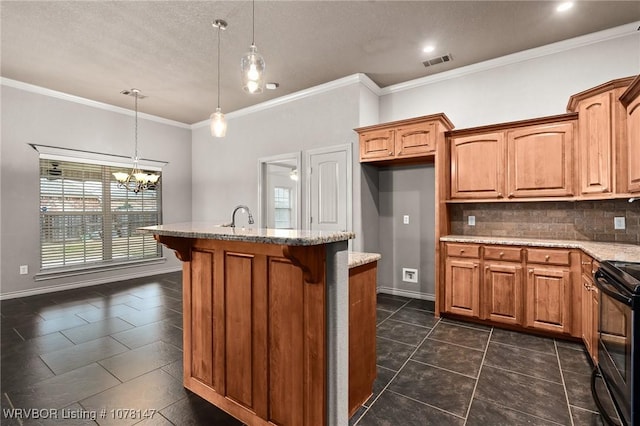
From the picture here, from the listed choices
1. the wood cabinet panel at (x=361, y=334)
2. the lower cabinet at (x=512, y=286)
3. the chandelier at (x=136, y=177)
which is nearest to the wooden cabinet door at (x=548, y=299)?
the lower cabinet at (x=512, y=286)

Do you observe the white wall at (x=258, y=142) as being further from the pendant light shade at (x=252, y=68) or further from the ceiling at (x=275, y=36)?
the pendant light shade at (x=252, y=68)

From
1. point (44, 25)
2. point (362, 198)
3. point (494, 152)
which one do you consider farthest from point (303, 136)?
point (44, 25)

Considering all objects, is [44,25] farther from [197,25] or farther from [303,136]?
[303,136]

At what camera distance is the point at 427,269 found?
4266 mm

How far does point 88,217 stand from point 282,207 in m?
3.39

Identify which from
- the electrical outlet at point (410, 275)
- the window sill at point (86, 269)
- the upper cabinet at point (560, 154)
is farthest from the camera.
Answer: the window sill at point (86, 269)

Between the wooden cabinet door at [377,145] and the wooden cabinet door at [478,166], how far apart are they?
2.49 feet

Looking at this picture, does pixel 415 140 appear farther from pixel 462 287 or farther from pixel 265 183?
pixel 265 183

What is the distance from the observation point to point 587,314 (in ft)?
8.55

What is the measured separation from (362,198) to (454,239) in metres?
1.32

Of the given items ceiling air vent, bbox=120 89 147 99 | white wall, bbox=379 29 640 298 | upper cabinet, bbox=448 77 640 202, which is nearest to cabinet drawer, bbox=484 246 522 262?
upper cabinet, bbox=448 77 640 202

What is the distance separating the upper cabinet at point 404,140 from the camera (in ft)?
11.9

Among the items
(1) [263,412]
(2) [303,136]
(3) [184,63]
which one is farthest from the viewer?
(2) [303,136]

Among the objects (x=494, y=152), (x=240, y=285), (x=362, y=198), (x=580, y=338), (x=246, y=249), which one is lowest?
(x=580, y=338)
